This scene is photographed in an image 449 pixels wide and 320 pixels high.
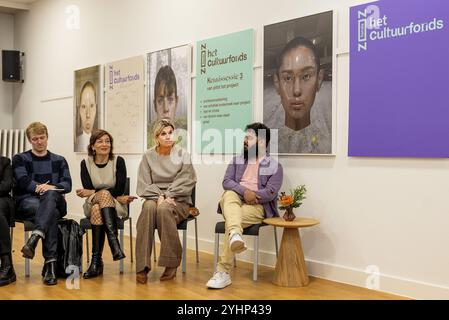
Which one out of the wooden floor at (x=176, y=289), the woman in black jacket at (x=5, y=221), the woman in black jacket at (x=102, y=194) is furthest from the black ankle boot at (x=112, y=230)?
the woman in black jacket at (x=5, y=221)

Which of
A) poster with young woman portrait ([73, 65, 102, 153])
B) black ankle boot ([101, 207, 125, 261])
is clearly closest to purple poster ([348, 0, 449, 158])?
Answer: black ankle boot ([101, 207, 125, 261])

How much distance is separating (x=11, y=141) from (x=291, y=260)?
596 centimetres

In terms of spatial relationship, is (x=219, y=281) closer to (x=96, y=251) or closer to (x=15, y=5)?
(x=96, y=251)

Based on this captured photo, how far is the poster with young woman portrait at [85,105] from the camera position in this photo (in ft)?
21.9

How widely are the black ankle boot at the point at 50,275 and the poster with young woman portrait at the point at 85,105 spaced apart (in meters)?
3.07

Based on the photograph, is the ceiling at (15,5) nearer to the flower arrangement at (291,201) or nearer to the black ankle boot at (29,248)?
the black ankle boot at (29,248)

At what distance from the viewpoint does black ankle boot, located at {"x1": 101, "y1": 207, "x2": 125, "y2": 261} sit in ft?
12.9

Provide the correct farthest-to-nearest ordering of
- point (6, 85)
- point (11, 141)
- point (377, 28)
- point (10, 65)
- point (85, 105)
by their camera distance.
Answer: point (6, 85) < point (10, 65) < point (11, 141) < point (85, 105) < point (377, 28)

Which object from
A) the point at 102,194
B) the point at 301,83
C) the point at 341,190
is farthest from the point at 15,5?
the point at 341,190

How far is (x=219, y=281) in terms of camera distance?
3746mm

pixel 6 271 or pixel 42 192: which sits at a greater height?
pixel 42 192

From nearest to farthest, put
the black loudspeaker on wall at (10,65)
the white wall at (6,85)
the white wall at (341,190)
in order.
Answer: the white wall at (341,190)
the black loudspeaker on wall at (10,65)
the white wall at (6,85)

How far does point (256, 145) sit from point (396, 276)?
1.51 metres

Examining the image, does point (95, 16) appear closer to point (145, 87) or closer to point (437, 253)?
point (145, 87)
